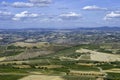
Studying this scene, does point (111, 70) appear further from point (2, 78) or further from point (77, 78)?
point (2, 78)

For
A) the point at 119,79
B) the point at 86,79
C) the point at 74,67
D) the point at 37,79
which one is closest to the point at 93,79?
the point at 86,79

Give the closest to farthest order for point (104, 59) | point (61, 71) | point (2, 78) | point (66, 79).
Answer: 1. point (66, 79)
2. point (2, 78)
3. point (61, 71)
4. point (104, 59)

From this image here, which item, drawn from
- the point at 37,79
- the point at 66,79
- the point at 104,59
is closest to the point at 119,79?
the point at 66,79

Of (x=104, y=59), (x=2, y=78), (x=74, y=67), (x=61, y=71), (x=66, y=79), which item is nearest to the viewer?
(x=66, y=79)

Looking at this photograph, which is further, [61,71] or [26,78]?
[61,71]

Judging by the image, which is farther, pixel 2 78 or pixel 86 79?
pixel 2 78

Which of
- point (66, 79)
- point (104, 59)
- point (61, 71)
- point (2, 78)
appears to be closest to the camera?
point (66, 79)

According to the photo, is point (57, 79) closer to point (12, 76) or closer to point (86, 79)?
point (86, 79)
